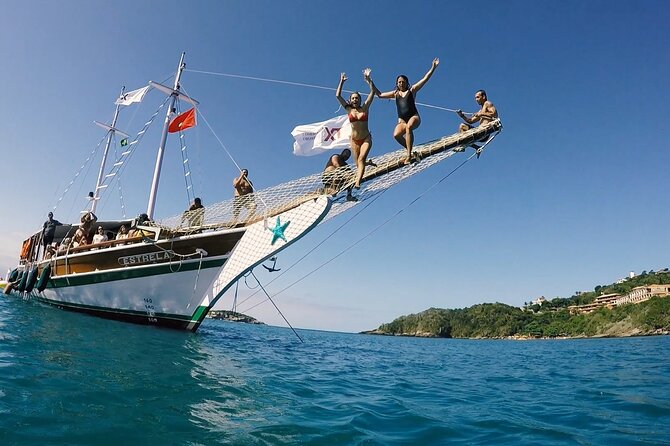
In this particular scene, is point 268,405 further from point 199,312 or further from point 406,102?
point 199,312

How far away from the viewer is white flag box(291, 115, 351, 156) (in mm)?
11664

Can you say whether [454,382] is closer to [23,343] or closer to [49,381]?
[49,381]

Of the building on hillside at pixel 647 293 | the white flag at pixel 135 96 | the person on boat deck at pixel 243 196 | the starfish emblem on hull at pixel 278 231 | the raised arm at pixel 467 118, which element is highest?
the white flag at pixel 135 96

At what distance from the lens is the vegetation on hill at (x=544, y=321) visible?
76.2 metres

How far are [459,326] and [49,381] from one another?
448 ft

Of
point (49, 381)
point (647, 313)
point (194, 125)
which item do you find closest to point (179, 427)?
point (49, 381)

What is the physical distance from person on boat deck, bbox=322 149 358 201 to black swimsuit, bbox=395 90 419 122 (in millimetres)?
2927

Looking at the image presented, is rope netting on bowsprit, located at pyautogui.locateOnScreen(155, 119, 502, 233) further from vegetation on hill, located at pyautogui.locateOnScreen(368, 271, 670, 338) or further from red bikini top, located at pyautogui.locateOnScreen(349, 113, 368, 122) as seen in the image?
vegetation on hill, located at pyautogui.locateOnScreen(368, 271, 670, 338)

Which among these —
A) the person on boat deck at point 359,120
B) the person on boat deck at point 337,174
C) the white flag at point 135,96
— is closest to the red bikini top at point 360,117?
the person on boat deck at point 359,120

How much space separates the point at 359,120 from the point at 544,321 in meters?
123

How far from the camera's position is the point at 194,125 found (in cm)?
1972

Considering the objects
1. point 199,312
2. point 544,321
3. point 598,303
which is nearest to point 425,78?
point 199,312

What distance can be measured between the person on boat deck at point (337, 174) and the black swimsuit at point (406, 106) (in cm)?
293

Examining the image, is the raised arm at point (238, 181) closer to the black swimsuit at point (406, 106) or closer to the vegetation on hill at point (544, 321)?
the black swimsuit at point (406, 106)
